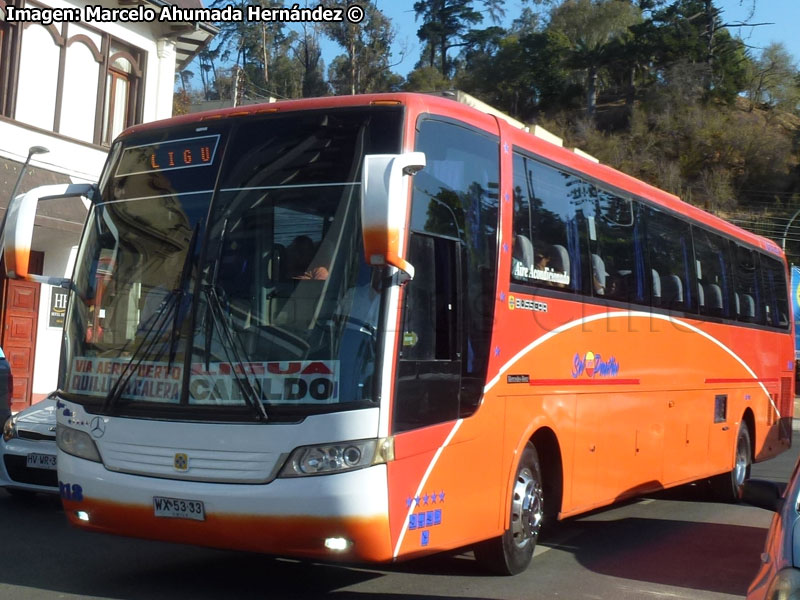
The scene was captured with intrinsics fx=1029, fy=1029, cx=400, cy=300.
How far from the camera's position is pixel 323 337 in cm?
616

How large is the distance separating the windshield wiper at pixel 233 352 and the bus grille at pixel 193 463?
282 millimetres

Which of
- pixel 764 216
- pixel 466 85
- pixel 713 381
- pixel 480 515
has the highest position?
pixel 466 85

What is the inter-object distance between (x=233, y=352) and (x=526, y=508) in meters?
2.87

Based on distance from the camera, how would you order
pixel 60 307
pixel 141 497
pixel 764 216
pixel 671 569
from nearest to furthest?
1. pixel 141 497
2. pixel 671 569
3. pixel 60 307
4. pixel 764 216

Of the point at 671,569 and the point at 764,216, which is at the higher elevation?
the point at 764,216

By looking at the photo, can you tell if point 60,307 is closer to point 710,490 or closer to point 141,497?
point 710,490

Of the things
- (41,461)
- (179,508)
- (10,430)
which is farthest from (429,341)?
(10,430)

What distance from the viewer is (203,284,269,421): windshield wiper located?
243 inches

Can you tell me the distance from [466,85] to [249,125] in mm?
80397

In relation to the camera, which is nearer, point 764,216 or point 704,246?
point 704,246

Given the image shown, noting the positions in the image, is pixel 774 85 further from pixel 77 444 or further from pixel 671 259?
pixel 77 444

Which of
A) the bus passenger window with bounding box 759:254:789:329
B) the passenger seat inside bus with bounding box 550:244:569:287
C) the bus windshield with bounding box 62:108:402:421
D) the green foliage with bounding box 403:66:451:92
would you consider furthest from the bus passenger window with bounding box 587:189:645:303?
the green foliage with bounding box 403:66:451:92

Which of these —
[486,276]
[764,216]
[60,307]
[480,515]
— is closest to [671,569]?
[480,515]

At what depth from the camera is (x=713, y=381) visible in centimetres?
1236
